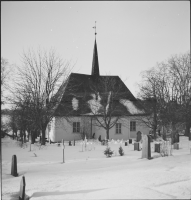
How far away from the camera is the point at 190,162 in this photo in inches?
233

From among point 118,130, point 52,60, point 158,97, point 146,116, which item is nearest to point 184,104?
point 158,97

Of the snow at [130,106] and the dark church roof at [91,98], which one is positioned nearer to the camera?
the dark church roof at [91,98]

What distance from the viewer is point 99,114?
18.6 meters

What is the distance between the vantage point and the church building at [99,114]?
1734 cm

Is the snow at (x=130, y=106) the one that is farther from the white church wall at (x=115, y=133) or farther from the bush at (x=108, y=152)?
the bush at (x=108, y=152)

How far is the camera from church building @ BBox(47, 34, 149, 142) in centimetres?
1734

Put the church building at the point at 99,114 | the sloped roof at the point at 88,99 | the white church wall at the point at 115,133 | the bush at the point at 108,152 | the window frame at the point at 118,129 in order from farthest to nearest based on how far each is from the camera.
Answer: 1. the window frame at the point at 118,129
2. the white church wall at the point at 115,133
3. the church building at the point at 99,114
4. the sloped roof at the point at 88,99
5. the bush at the point at 108,152

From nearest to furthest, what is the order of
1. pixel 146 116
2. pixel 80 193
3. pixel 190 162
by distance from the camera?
pixel 80 193 → pixel 190 162 → pixel 146 116

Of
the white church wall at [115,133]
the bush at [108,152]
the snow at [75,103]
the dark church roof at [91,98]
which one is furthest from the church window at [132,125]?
the bush at [108,152]

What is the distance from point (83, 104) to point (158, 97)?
7.75 meters

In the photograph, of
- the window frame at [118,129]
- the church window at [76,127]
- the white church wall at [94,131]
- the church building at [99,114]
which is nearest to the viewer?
the church building at [99,114]

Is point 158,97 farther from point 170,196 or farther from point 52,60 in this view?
point 170,196

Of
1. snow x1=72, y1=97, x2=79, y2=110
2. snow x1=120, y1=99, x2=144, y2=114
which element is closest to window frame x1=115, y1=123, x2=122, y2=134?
snow x1=120, y1=99, x2=144, y2=114

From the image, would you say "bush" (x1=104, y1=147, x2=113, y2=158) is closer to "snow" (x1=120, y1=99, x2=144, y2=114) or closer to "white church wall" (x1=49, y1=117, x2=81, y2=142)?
"white church wall" (x1=49, y1=117, x2=81, y2=142)
